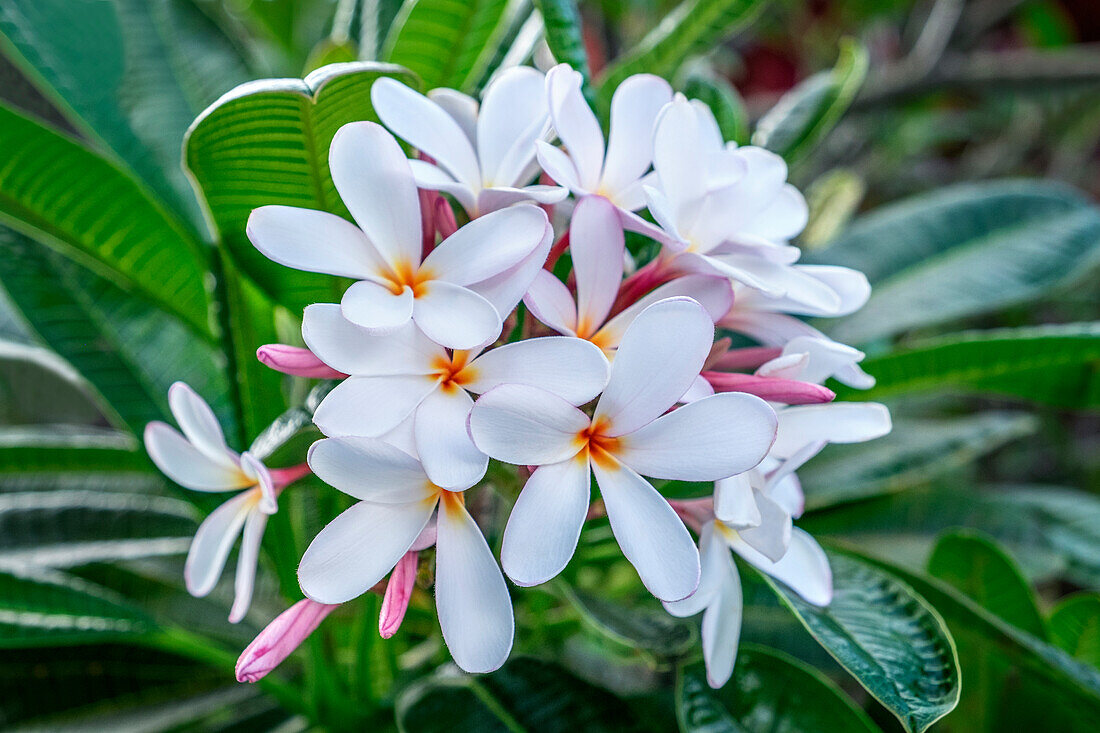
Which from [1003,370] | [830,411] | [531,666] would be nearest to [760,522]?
[830,411]

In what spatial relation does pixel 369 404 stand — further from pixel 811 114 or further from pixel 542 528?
pixel 811 114

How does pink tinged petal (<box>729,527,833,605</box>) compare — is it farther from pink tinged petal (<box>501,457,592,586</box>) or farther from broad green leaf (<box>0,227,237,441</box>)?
broad green leaf (<box>0,227,237,441</box>)

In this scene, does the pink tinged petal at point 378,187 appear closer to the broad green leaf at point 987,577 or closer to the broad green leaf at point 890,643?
the broad green leaf at point 890,643

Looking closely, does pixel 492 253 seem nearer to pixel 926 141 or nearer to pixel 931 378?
pixel 931 378

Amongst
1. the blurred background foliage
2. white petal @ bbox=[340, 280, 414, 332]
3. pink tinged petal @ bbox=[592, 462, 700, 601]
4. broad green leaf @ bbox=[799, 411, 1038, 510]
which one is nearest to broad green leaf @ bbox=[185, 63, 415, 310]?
the blurred background foliage

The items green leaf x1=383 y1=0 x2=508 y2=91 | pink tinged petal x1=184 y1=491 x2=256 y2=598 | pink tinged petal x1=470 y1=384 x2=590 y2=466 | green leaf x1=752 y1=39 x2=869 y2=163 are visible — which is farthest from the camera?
green leaf x1=752 y1=39 x2=869 y2=163

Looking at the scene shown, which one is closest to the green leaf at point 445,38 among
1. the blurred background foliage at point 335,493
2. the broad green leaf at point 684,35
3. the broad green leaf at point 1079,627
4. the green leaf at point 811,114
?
the blurred background foliage at point 335,493
